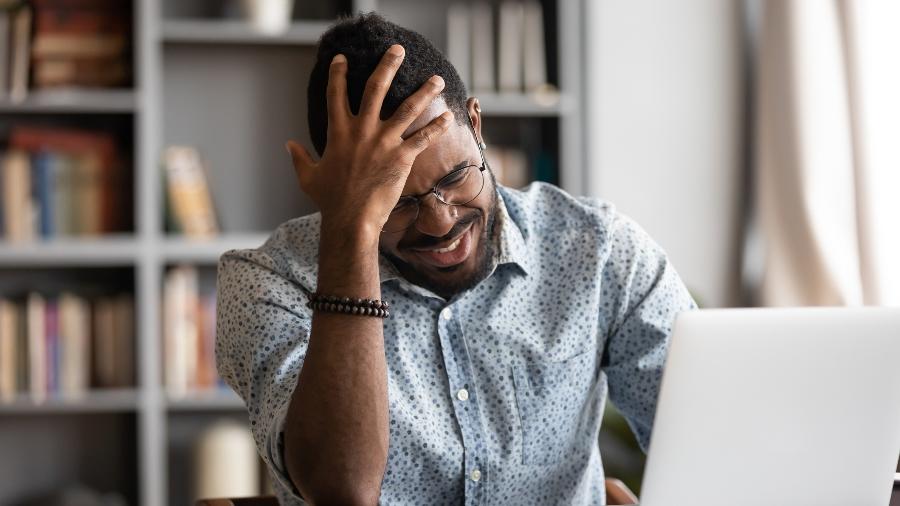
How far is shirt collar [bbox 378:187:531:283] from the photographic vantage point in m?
1.39

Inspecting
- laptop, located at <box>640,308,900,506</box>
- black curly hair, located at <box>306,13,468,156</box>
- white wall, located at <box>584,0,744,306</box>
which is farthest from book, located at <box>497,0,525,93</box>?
laptop, located at <box>640,308,900,506</box>

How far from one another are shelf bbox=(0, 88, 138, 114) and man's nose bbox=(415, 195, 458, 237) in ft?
5.45

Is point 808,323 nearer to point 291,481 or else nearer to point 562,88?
point 291,481

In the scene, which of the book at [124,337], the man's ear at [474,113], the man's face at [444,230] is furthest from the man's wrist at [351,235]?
the book at [124,337]

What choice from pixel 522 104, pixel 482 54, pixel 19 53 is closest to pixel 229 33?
pixel 19 53

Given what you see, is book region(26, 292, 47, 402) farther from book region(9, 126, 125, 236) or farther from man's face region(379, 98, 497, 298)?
man's face region(379, 98, 497, 298)

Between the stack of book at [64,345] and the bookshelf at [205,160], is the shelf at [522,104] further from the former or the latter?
the stack of book at [64,345]

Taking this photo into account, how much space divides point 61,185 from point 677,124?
1.68m

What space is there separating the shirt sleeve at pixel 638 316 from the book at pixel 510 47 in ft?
4.77

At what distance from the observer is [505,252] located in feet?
4.63

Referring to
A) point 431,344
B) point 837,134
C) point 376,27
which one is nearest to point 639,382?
point 431,344

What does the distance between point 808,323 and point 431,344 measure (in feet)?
1.76

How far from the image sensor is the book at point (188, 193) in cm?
280

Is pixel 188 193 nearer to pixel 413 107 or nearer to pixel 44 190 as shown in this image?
pixel 44 190
